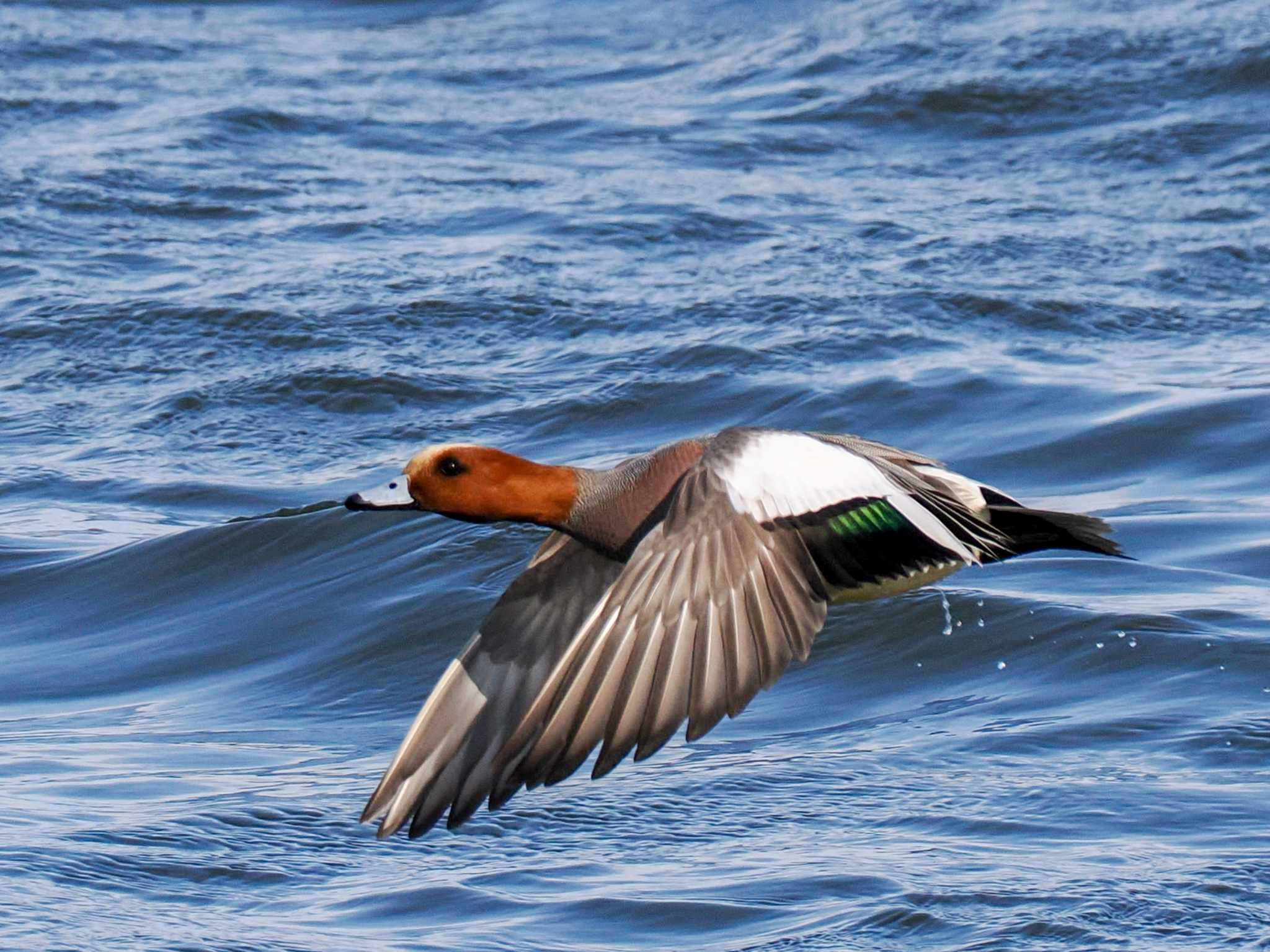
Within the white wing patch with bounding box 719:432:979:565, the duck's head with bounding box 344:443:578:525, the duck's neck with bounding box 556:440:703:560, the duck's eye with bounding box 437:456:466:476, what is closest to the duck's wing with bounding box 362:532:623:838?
the duck's neck with bounding box 556:440:703:560

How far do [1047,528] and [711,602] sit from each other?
122 centimetres

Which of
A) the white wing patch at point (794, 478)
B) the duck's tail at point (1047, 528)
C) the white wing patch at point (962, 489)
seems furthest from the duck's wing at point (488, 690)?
the duck's tail at point (1047, 528)

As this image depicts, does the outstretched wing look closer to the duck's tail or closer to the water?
the duck's tail

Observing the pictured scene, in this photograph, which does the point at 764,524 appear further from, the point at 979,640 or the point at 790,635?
the point at 979,640

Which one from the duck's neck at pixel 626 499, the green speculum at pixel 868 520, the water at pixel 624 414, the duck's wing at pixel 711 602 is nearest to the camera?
the duck's wing at pixel 711 602

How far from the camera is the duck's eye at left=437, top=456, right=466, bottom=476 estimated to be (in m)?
4.80

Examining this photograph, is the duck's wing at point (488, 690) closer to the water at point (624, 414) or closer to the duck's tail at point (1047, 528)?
the water at point (624, 414)

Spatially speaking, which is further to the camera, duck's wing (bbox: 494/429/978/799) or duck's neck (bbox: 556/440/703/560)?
duck's neck (bbox: 556/440/703/560)

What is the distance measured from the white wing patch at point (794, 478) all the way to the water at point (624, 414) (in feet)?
2.98

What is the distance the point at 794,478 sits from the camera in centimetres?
443

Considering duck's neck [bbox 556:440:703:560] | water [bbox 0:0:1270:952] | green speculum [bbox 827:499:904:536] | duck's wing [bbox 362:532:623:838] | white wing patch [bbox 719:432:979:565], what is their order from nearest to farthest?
white wing patch [bbox 719:432:979:565], green speculum [bbox 827:499:904:536], duck's wing [bbox 362:532:623:838], duck's neck [bbox 556:440:703:560], water [bbox 0:0:1270:952]

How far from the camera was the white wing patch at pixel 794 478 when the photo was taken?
A: 172 inches

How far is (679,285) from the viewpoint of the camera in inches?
392

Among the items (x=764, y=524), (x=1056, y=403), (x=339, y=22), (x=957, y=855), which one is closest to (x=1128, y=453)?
(x=1056, y=403)
